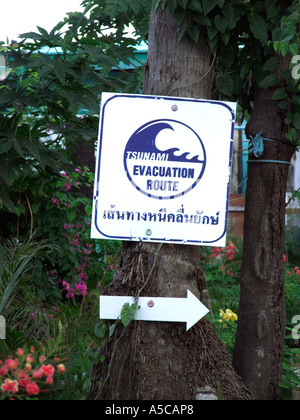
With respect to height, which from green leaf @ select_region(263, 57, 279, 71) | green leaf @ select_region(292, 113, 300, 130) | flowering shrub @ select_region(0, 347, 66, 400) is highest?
green leaf @ select_region(263, 57, 279, 71)

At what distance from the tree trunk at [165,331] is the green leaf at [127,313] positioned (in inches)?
3.8

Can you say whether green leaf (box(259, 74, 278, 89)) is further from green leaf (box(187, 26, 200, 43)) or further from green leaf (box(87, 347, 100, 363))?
green leaf (box(87, 347, 100, 363))

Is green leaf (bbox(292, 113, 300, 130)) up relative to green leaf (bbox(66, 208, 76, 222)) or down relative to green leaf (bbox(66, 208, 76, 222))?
up

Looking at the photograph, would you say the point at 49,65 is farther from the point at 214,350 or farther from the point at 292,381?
the point at 292,381

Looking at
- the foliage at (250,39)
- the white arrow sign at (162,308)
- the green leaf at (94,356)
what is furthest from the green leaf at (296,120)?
the green leaf at (94,356)

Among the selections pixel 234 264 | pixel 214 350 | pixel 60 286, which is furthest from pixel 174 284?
pixel 234 264

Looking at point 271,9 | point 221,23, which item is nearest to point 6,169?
point 221,23

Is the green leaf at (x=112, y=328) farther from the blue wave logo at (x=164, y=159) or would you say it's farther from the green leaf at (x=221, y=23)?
the green leaf at (x=221, y=23)

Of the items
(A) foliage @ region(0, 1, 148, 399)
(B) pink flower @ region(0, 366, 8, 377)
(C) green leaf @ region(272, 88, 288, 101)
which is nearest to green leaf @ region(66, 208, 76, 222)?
(A) foliage @ region(0, 1, 148, 399)

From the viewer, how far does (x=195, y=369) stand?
304cm

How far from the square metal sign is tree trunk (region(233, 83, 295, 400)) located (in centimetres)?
48

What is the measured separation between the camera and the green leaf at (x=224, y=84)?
335 centimetres

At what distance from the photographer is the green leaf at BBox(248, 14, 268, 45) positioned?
325cm

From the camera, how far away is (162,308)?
299cm
